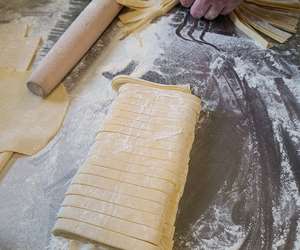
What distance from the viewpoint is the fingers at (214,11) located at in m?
1.47

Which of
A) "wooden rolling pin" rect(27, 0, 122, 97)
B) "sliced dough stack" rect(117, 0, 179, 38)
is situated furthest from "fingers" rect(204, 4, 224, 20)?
"wooden rolling pin" rect(27, 0, 122, 97)

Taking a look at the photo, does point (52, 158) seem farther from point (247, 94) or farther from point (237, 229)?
point (247, 94)

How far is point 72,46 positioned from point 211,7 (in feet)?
2.04

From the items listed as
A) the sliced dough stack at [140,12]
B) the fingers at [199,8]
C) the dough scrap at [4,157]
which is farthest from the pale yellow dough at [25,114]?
the fingers at [199,8]

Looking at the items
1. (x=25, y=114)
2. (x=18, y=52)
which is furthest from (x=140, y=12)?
(x=25, y=114)

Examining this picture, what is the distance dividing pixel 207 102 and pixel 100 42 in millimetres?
552

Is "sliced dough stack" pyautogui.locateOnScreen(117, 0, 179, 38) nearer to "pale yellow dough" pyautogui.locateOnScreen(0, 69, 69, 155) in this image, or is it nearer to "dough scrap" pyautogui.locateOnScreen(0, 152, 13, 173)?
"pale yellow dough" pyautogui.locateOnScreen(0, 69, 69, 155)

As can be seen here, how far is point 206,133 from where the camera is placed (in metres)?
1.14

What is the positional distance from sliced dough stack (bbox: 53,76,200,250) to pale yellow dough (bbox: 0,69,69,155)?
0.24m

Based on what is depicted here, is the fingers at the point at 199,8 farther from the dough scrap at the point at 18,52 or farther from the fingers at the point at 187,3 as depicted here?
the dough scrap at the point at 18,52

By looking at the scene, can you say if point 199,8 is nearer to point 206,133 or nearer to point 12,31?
point 206,133

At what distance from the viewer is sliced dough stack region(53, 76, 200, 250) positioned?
81 cm

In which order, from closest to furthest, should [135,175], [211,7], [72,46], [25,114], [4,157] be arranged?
[135,175] → [4,157] → [25,114] → [72,46] → [211,7]

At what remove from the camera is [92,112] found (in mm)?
1199
